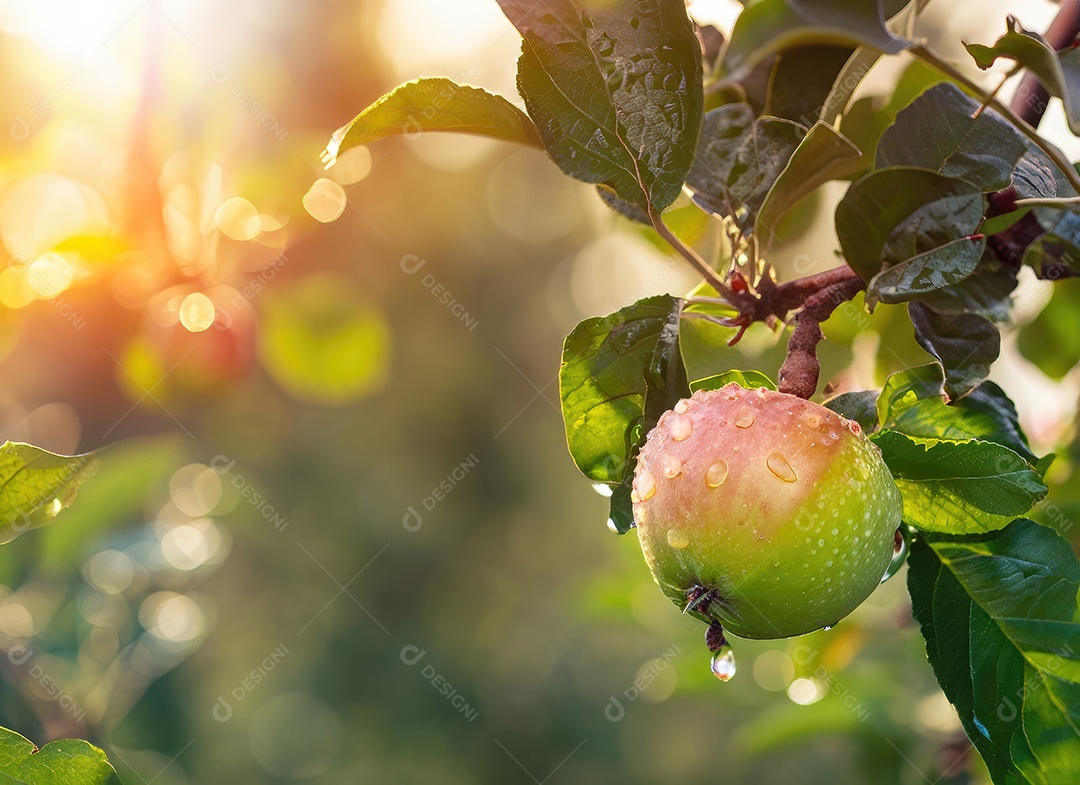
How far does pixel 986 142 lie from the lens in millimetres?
476

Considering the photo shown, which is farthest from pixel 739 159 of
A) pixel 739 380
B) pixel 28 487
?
pixel 28 487

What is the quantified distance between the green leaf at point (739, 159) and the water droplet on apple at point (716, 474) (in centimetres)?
23

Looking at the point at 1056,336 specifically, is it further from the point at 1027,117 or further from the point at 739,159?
the point at 739,159

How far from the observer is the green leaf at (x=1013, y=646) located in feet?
1.50

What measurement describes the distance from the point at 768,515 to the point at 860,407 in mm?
151

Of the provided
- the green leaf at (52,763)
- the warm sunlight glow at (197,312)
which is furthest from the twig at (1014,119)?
the warm sunlight glow at (197,312)

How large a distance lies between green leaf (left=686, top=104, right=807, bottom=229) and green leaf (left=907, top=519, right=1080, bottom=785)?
264mm

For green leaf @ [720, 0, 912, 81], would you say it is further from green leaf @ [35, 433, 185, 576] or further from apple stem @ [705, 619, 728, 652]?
green leaf @ [35, 433, 185, 576]

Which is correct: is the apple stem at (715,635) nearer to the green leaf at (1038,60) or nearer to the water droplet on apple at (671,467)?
the water droplet on apple at (671,467)

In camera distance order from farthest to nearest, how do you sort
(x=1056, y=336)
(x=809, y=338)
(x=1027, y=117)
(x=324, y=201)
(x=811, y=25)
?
(x=324, y=201)
(x=1056, y=336)
(x=1027, y=117)
(x=809, y=338)
(x=811, y=25)

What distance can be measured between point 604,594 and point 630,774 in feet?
13.6

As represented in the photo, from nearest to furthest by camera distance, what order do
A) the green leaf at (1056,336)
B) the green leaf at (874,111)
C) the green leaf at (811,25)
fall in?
the green leaf at (811,25) → the green leaf at (874,111) → the green leaf at (1056,336)

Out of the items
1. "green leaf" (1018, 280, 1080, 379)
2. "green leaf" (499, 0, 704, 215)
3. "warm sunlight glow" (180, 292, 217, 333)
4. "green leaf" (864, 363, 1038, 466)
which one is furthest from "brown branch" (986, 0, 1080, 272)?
"warm sunlight glow" (180, 292, 217, 333)

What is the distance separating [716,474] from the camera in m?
0.43
